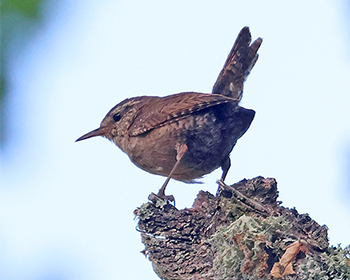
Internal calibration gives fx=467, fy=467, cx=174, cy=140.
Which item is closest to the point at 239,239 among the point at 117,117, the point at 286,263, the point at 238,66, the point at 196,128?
the point at 286,263

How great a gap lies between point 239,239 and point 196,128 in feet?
6.96

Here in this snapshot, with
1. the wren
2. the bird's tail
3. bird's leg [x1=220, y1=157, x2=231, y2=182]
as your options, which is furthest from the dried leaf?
the bird's tail

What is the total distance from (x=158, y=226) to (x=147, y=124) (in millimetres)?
1903

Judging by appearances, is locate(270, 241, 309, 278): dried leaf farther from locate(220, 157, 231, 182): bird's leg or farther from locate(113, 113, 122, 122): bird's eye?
locate(113, 113, 122, 122): bird's eye

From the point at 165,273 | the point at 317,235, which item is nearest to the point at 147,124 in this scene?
the point at 165,273

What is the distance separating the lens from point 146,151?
457 centimetres

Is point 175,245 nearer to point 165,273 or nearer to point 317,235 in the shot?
point 165,273

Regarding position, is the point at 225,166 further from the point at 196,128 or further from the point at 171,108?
the point at 171,108

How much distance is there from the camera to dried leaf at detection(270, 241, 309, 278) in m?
2.26

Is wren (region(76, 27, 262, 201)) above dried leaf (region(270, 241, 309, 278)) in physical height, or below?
above

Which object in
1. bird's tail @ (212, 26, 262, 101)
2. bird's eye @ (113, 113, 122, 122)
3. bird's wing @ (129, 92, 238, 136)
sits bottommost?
bird's wing @ (129, 92, 238, 136)

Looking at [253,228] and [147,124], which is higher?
[147,124]

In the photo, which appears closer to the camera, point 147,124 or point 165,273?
point 165,273

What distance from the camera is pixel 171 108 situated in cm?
455
